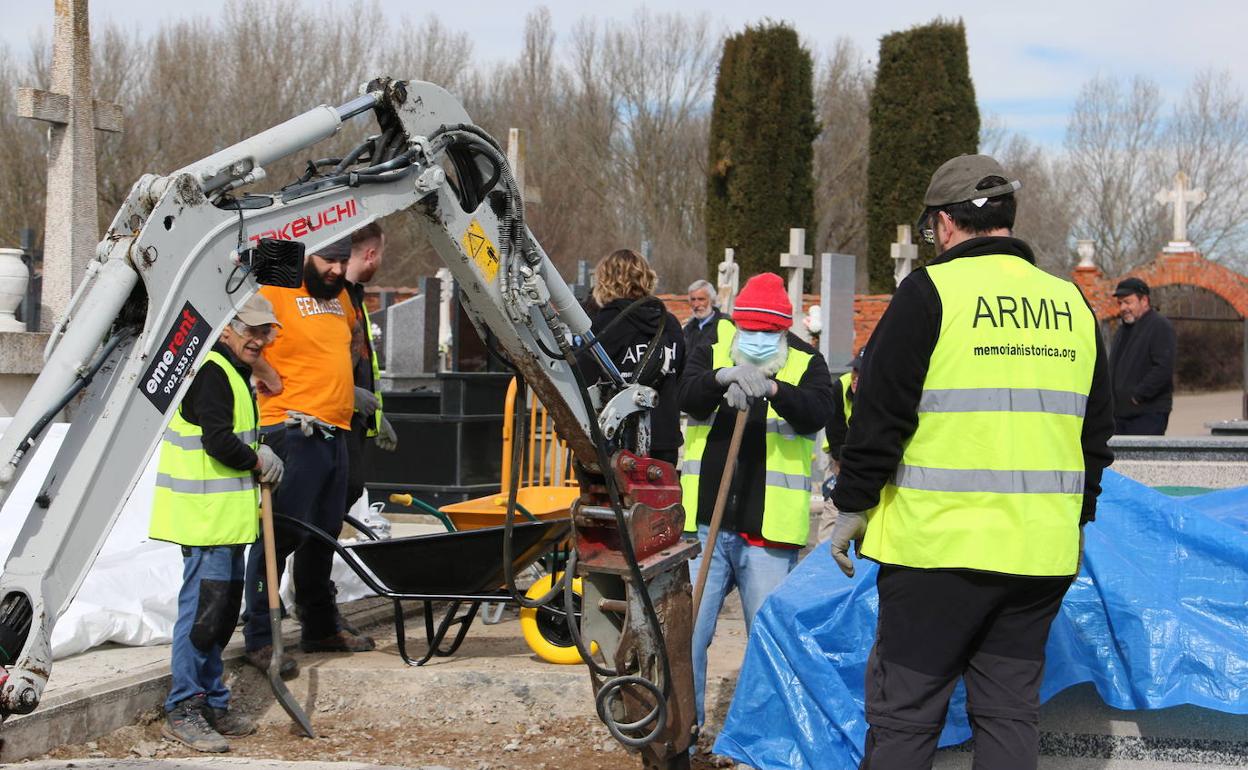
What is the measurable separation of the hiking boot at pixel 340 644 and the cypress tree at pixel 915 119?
27075 mm

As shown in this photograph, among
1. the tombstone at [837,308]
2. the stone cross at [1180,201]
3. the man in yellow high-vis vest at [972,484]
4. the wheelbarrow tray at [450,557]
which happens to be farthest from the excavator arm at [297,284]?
the stone cross at [1180,201]

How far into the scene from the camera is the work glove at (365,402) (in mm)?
6223

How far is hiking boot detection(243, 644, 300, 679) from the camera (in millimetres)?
5785

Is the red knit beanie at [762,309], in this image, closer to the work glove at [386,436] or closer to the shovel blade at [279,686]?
the shovel blade at [279,686]

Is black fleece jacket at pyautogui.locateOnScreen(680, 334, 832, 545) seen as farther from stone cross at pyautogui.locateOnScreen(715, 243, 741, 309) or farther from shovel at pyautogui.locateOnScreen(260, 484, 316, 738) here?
stone cross at pyautogui.locateOnScreen(715, 243, 741, 309)

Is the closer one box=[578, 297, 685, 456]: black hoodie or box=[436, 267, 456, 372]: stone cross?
box=[578, 297, 685, 456]: black hoodie

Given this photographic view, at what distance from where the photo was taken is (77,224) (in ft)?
26.9

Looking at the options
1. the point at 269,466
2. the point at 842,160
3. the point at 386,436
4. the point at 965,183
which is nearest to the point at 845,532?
the point at 965,183

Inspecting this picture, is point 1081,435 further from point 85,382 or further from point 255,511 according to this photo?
point 255,511

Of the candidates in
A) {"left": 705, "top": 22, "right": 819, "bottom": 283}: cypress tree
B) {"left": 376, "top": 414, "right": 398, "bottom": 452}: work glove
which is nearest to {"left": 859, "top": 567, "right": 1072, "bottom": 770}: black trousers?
{"left": 376, "top": 414, "right": 398, "bottom": 452}: work glove

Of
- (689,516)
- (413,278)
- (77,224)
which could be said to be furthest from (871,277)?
(689,516)

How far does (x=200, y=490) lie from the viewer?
510 centimetres

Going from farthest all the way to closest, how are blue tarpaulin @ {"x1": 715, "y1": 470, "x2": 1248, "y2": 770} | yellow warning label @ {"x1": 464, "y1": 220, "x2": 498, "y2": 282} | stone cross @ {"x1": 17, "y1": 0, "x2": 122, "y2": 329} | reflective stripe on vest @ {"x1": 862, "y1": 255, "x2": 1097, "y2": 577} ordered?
stone cross @ {"x1": 17, "y1": 0, "x2": 122, "y2": 329} → blue tarpaulin @ {"x1": 715, "y1": 470, "x2": 1248, "y2": 770} → yellow warning label @ {"x1": 464, "y1": 220, "x2": 498, "y2": 282} → reflective stripe on vest @ {"x1": 862, "y1": 255, "x2": 1097, "y2": 577}

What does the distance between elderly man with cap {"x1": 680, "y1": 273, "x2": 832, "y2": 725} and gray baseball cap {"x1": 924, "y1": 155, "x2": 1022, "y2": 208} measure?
129 cm
